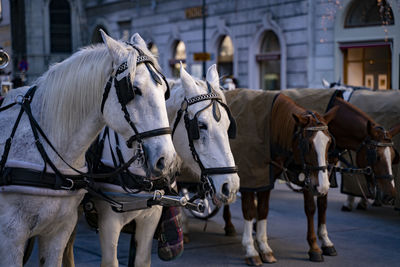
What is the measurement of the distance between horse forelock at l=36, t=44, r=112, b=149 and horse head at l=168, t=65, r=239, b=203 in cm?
108

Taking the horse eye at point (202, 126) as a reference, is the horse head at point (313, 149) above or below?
below

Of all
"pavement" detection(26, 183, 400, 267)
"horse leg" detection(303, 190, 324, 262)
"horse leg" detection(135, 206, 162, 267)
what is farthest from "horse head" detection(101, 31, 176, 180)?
"horse leg" detection(303, 190, 324, 262)

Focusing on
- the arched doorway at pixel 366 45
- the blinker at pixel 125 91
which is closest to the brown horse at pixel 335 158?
the blinker at pixel 125 91

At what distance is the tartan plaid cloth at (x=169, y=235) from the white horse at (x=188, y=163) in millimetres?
265

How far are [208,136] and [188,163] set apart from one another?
400mm

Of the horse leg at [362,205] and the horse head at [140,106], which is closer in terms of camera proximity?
the horse head at [140,106]

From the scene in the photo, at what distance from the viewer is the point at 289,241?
25.0ft

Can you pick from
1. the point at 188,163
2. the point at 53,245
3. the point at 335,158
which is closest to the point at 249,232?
the point at 335,158

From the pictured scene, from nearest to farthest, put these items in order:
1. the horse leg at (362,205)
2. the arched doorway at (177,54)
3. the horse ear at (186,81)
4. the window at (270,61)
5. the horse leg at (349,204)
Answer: the horse ear at (186,81)
the horse leg at (349,204)
the horse leg at (362,205)
the window at (270,61)
the arched doorway at (177,54)

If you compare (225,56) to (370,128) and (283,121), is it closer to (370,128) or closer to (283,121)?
(370,128)

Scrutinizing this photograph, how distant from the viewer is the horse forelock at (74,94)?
351 centimetres

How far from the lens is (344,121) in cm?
708

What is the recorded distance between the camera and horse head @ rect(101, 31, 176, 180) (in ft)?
10.5

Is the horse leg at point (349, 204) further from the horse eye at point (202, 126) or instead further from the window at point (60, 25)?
the window at point (60, 25)
